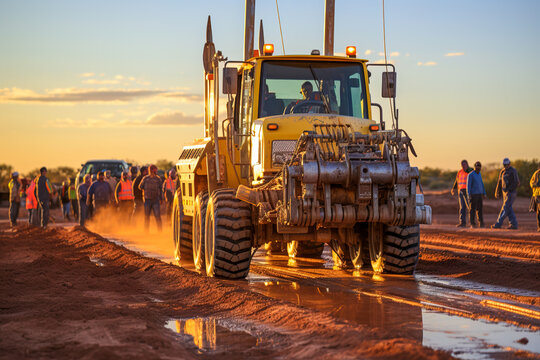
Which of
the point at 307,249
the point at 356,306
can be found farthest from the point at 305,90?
the point at 307,249

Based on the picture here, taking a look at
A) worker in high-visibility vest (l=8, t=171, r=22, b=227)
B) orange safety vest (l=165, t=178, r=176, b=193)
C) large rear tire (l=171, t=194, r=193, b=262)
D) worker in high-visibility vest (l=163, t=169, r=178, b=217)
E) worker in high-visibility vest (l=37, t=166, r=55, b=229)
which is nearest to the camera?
large rear tire (l=171, t=194, r=193, b=262)

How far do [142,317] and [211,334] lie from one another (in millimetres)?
1051

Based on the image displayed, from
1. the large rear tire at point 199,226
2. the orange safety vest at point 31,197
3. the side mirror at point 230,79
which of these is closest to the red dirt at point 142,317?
the large rear tire at point 199,226

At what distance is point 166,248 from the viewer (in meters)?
21.1

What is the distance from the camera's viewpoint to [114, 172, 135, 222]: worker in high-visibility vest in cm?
2658

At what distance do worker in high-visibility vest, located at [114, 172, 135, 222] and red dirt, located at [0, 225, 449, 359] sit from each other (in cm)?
1063

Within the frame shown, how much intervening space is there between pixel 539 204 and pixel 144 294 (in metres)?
13.9

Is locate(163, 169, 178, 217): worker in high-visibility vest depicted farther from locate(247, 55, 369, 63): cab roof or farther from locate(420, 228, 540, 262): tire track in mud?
locate(247, 55, 369, 63): cab roof

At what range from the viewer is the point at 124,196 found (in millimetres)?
26828

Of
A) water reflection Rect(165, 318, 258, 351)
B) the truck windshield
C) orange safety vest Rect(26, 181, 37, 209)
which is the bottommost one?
water reflection Rect(165, 318, 258, 351)

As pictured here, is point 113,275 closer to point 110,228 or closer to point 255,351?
point 255,351

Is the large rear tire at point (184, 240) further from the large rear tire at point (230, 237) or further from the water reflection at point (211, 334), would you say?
the water reflection at point (211, 334)

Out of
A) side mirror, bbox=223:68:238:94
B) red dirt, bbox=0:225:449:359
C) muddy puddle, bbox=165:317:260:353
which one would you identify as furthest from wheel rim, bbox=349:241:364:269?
muddy puddle, bbox=165:317:260:353

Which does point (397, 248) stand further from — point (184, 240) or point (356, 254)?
point (184, 240)
